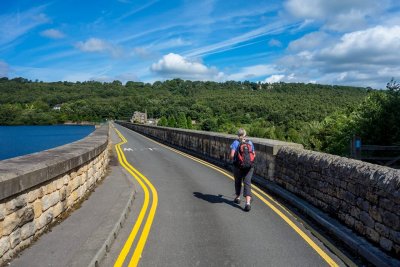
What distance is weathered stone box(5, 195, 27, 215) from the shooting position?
202 inches

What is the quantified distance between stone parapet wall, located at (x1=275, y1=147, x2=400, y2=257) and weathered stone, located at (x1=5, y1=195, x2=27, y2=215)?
5.27 metres

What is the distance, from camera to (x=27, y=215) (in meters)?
5.78

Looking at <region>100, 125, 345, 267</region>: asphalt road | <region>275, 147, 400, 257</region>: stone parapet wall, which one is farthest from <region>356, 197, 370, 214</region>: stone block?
<region>100, 125, 345, 267</region>: asphalt road

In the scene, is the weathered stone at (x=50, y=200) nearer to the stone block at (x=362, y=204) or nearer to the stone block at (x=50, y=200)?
the stone block at (x=50, y=200)

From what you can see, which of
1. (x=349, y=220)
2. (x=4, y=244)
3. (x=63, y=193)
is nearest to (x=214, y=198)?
(x=349, y=220)

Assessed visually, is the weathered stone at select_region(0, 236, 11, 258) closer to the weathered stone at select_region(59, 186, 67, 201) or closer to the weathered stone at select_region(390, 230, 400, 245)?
the weathered stone at select_region(59, 186, 67, 201)

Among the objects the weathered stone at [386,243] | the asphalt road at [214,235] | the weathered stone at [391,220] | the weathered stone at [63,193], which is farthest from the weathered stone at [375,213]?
the weathered stone at [63,193]

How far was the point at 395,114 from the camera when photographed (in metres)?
20.3

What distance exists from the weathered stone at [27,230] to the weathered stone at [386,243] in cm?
527

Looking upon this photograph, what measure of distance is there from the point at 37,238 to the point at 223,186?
22.4 ft

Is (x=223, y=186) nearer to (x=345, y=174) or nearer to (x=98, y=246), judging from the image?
(x=345, y=174)

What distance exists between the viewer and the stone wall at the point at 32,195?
5.11 metres

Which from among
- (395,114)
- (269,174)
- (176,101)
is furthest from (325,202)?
(176,101)

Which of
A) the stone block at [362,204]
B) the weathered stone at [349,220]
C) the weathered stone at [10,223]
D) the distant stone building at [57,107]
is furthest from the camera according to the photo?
the distant stone building at [57,107]
